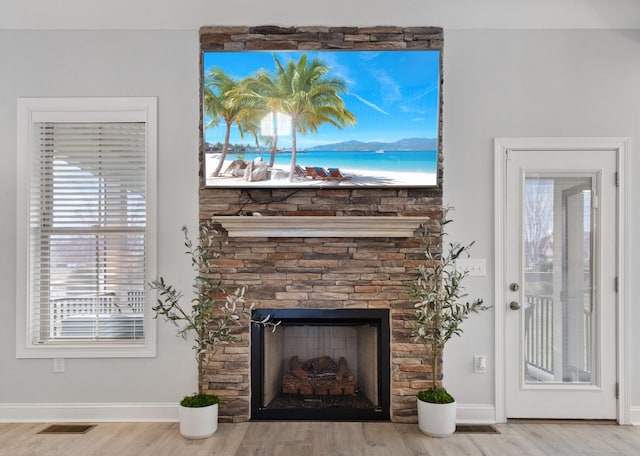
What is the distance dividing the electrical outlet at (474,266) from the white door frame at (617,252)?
92 millimetres

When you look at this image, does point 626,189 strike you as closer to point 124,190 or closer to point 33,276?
point 124,190

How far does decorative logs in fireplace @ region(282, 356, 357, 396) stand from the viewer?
3.40 metres

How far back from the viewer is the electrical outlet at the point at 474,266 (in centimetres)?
327

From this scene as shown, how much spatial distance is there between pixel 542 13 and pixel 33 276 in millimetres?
4144

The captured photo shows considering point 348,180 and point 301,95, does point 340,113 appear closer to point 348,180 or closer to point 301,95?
point 301,95

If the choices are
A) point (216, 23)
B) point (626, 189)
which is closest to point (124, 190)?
point (216, 23)

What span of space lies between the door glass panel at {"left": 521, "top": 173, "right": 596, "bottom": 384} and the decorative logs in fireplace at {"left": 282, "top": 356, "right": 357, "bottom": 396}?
4.34ft

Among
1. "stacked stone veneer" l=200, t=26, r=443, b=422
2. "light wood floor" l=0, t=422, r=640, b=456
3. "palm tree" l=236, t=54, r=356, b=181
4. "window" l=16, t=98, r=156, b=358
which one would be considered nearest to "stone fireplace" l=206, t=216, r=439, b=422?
"stacked stone veneer" l=200, t=26, r=443, b=422

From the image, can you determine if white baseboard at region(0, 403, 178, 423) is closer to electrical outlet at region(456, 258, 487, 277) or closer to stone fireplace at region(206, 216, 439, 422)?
stone fireplace at region(206, 216, 439, 422)

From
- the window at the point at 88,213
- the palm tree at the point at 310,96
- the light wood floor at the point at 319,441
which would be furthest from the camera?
the window at the point at 88,213

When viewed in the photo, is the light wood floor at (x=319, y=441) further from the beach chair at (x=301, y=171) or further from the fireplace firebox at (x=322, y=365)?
the beach chair at (x=301, y=171)

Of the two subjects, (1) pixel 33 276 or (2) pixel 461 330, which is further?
(1) pixel 33 276

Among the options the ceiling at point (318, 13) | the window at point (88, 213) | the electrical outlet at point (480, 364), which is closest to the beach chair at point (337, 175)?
the ceiling at point (318, 13)

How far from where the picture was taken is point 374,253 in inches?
129
